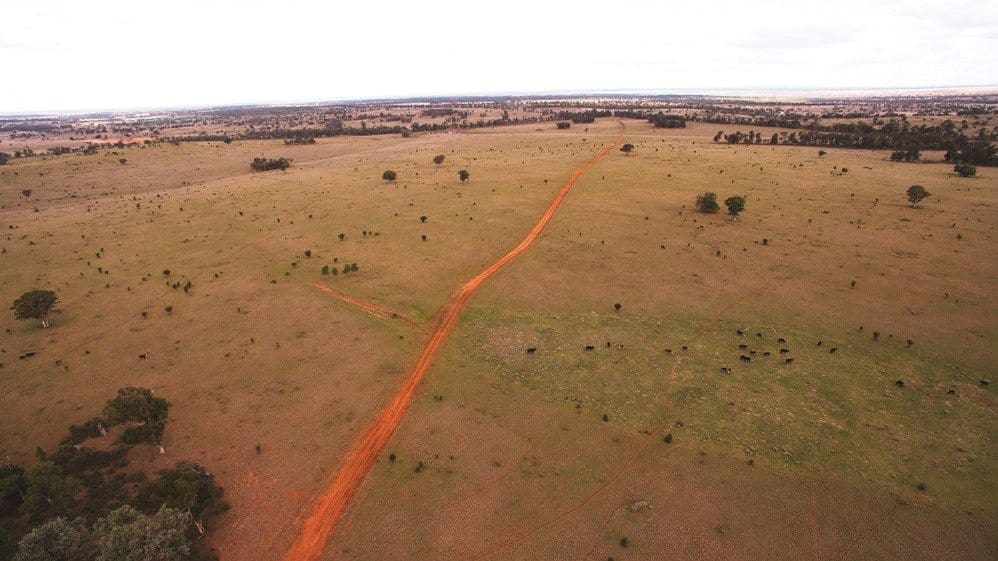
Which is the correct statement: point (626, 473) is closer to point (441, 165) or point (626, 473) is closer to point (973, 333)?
point (973, 333)

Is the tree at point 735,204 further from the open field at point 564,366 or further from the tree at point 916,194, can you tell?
the tree at point 916,194

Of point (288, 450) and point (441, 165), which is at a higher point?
point (441, 165)

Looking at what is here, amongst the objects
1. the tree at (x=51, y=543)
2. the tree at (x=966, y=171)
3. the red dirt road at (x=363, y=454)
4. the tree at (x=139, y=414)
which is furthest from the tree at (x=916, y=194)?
the tree at (x=51, y=543)

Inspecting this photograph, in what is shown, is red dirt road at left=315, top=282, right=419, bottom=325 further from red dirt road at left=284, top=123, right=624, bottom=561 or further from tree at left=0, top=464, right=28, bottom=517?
tree at left=0, top=464, right=28, bottom=517

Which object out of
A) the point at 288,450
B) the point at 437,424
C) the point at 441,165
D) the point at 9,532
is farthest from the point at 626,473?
the point at 441,165

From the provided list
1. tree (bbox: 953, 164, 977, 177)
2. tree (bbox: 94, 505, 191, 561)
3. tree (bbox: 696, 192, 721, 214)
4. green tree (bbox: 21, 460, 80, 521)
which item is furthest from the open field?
tree (bbox: 953, 164, 977, 177)

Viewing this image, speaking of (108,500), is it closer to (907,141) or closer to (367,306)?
(367,306)
